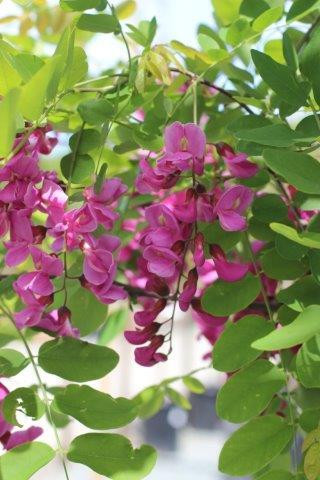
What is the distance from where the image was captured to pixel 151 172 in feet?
1.76

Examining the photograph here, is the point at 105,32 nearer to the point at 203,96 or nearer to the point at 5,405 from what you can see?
the point at 203,96

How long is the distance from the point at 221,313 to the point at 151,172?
0.39 feet

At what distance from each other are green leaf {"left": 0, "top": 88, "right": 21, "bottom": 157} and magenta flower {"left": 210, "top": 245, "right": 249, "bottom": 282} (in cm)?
16

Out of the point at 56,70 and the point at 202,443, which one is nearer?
the point at 56,70

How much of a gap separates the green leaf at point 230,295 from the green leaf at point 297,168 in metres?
0.14

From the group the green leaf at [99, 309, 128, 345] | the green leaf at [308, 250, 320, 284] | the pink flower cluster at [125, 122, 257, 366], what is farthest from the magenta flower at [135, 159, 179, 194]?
the green leaf at [99, 309, 128, 345]

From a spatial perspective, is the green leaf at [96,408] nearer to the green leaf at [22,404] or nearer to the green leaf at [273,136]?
the green leaf at [22,404]

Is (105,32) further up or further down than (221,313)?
further up

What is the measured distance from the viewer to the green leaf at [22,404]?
57 cm

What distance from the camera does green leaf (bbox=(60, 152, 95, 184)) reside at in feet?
1.86

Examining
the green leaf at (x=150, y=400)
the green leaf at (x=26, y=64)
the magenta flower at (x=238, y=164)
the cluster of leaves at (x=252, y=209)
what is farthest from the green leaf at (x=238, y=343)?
the green leaf at (x=150, y=400)

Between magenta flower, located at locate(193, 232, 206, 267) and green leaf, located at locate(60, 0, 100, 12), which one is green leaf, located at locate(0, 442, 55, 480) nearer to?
magenta flower, located at locate(193, 232, 206, 267)

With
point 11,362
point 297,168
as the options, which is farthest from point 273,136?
point 11,362

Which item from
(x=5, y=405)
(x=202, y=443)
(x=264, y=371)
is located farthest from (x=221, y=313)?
(x=202, y=443)
